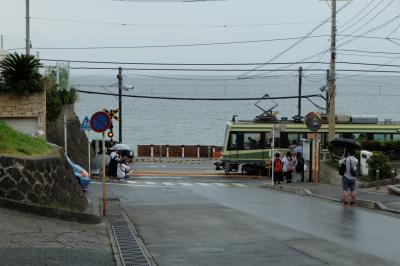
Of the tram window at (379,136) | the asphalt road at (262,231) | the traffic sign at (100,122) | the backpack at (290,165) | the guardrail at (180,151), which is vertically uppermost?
the traffic sign at (100,122)

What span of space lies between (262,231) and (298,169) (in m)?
17.6

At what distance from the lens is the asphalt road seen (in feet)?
33.7

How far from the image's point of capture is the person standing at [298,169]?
30078 mm

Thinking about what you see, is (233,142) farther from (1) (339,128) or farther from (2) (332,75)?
(2) (332,75)

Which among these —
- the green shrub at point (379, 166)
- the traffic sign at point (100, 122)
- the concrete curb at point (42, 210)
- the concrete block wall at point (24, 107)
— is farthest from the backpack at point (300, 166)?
the concrete curb at point (42, 210)

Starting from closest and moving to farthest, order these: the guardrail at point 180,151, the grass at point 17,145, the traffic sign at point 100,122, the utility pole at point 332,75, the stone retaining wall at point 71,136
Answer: the grass at point 17,145 < the traffic sign at point 100,122 < the stone retaining wall at point 71,136 < the utility pole at point 332,75 < the guardrail at point 180,151

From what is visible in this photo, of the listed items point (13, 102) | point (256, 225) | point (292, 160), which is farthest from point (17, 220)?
point (292, 160)

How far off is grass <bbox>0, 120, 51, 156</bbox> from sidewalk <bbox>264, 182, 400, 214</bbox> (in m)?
9.63

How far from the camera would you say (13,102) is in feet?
91.3

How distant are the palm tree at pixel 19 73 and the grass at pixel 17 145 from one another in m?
11.3

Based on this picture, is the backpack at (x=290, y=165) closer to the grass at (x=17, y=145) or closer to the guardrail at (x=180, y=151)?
the grass at (x=17, y=145)

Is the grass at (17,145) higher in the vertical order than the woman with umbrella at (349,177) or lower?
higher

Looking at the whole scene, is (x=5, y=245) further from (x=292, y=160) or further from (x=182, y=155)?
(x=182, y=155)

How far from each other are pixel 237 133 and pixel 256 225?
24030 millimetres
